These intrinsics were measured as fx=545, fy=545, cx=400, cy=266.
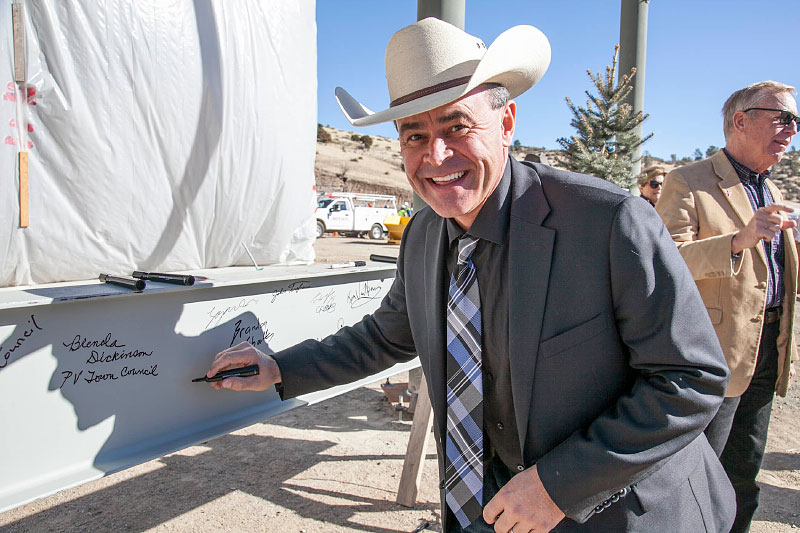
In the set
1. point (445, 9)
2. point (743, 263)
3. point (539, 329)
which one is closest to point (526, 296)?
point (539, 329)

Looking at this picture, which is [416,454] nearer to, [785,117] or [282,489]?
[282,489]

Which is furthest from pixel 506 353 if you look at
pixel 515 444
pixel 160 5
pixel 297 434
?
pixel 297 434

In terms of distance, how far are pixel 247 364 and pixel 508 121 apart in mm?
1113

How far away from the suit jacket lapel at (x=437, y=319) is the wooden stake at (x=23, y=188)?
1388 mm

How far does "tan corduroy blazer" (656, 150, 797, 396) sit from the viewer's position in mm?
2385

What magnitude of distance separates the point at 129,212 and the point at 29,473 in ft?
3.31

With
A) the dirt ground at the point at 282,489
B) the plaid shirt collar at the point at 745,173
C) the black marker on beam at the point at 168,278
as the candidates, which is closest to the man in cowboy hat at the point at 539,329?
the black marker on beam at the point at 168,278

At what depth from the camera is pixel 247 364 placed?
5.87 ft

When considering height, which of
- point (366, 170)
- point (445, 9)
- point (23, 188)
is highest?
point (366, 170)

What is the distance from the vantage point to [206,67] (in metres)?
2.39

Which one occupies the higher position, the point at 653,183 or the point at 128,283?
the point at 653,183

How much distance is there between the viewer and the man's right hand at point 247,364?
176cm

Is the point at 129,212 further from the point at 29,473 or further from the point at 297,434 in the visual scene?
the point at 297,434

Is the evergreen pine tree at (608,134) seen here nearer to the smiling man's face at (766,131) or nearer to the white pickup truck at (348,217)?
the smiling man's face at (766,131)
